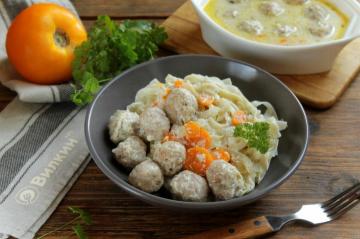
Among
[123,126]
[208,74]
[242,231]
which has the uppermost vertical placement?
[123,126]

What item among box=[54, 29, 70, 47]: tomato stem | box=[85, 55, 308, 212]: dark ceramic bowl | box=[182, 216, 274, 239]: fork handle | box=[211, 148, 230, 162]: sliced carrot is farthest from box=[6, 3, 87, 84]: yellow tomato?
box=[182, 216, 274, 239]: fork handle

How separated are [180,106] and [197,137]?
0.13 metres

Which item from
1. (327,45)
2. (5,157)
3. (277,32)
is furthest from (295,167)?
(5,157)

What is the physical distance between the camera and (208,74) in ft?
7.56

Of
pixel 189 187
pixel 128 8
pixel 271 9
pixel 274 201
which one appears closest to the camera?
pixel 189 187

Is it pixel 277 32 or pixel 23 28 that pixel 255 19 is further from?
pixel 23 28

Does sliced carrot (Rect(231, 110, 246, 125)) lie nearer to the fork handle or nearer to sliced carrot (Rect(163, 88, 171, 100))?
sliced carrot (Rect(163, 88, 171, 100))

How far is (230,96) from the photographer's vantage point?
2.11 meters

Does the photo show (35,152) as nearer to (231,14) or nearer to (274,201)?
(274,201)

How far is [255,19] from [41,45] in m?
1.03

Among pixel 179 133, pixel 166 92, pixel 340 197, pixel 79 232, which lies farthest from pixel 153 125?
pixel 340 197

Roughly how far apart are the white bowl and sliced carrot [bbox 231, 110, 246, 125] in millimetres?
464

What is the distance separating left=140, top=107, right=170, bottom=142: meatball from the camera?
188cm

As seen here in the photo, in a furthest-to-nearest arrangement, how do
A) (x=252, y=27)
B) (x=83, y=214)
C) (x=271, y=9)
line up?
(x=271, y=9)
(x=252, y=27)
(x=83, y=214)
